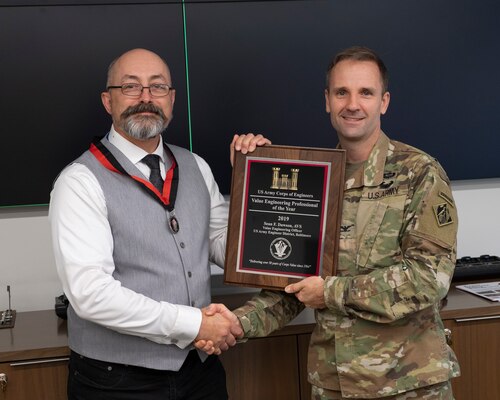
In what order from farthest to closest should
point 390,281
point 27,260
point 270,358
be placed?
point 27,260
point 270,358
point 390,281

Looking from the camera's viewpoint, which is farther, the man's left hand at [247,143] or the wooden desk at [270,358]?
the wooden desk at [270,358]

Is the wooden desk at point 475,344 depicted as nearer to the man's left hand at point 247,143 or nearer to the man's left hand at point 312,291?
the man's left hand at point 312,291

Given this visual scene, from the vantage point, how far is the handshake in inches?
89.0

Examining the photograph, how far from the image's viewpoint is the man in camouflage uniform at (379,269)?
6.88ft

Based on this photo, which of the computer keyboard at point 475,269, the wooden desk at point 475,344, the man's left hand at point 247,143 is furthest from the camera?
the computer keyboard at point 475,269

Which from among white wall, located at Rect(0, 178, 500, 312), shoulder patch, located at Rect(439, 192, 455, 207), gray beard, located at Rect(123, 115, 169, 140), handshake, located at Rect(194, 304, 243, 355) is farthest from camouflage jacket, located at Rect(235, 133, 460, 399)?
white wall, located at Rect(0, 178, 500, 312)

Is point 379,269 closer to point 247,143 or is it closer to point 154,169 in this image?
point 247,143

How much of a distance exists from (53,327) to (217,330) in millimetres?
778

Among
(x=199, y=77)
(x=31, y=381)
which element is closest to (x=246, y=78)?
(x=199, y=77)

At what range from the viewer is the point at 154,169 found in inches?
94.7

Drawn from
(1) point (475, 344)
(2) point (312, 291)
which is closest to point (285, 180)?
(2) point (312, 291)

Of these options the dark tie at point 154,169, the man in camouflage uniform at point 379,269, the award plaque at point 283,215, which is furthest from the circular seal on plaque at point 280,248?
the dark tie at point 154,169

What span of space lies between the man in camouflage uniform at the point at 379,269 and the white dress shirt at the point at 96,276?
390 mm

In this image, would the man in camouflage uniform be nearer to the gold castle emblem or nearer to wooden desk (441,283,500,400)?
the gold castle emblem
